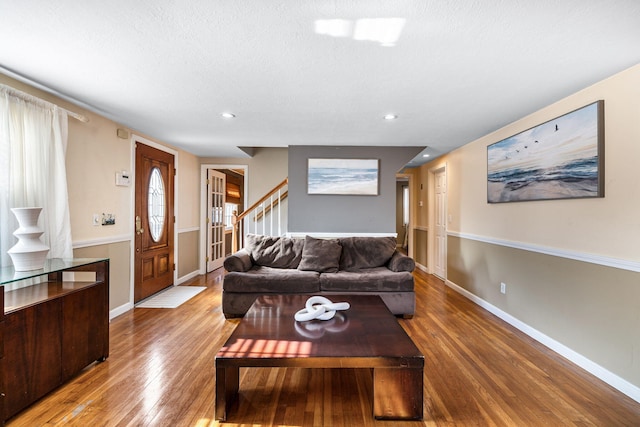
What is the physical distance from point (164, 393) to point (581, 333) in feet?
10.3

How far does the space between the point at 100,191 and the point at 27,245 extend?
137 cm

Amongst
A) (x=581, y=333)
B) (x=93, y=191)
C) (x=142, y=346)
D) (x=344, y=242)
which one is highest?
(x=93, y=191)

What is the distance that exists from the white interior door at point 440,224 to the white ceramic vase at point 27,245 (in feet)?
→ 16.7

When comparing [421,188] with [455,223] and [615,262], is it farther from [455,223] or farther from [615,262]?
[615,262]

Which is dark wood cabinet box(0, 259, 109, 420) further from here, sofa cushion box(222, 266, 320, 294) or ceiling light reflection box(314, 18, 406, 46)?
ceiling light reflection box(314, 18, 406, 46)

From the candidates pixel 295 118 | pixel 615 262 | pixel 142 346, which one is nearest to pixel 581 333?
pixel 615 262

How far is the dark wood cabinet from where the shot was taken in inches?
69.6

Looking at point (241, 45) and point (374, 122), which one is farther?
point (374, 122)

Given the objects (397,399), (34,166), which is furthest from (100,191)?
(397,399)

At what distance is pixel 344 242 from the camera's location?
13.6 feet

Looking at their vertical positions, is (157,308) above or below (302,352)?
below

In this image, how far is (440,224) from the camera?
5.61 meters

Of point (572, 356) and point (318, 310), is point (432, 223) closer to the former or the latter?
point (572, 356)

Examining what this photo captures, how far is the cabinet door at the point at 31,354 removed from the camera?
1.74 m
